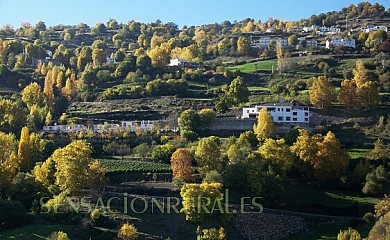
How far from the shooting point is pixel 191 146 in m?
42.1

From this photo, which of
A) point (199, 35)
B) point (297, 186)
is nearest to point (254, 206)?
point (297, 186)

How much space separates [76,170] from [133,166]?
20.5 ft

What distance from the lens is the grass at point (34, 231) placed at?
1177 inches

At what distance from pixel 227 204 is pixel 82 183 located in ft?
27.3

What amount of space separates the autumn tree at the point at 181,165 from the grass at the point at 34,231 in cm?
848

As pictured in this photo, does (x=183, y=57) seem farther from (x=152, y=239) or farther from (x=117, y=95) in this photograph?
(x=152, y=239)

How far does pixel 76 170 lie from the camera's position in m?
34.5

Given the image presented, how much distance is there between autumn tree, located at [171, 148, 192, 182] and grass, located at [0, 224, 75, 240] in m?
8.48

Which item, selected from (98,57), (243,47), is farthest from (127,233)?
(243,47)

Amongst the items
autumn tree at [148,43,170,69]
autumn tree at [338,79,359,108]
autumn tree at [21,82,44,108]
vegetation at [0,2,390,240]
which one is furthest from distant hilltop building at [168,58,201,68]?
autumn tree at [338,79,359,108]

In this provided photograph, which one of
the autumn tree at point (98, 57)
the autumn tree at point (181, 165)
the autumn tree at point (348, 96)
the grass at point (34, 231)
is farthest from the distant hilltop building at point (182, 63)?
the grass at point (34, 231)

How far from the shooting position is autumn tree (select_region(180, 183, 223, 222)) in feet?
105

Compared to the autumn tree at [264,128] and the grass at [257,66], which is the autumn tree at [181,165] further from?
the grass at [257,66]

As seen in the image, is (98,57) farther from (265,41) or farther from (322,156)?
(322,156)
